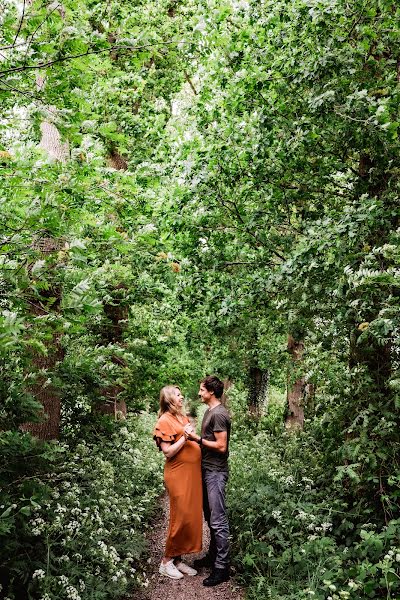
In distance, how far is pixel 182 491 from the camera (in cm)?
614

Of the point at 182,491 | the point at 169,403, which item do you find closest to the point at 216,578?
the point at 182,491

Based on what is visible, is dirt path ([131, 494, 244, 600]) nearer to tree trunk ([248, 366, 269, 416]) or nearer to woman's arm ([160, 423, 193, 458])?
woman's arm ([160, 423, 193, 458])

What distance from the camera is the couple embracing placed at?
240 inches

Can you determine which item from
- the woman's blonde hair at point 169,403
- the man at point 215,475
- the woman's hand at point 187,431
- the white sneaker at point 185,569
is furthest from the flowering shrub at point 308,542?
the woman's blonde hair at point 169,403

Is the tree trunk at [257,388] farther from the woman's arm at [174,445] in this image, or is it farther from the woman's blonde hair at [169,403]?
the woman's arm at [174,445]

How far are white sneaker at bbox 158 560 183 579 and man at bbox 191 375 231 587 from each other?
409 mm

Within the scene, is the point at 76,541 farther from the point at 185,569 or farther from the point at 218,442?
the point at 218,442

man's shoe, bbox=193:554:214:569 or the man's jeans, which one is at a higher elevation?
the man's jeans

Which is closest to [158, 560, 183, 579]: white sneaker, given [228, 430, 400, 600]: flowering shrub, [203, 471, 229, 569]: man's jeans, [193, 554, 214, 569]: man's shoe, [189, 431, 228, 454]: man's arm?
[193, 554, 214, 569]: man's shoe

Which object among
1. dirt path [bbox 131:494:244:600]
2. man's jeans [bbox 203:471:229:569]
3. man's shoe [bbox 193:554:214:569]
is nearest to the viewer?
dirt path [bbox 131:494:244:600]

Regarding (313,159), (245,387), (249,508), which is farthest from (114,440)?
(245,387)

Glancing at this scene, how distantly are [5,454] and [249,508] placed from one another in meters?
3.70

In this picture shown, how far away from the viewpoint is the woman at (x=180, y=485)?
613 cm

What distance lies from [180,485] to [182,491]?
3.1 inches
